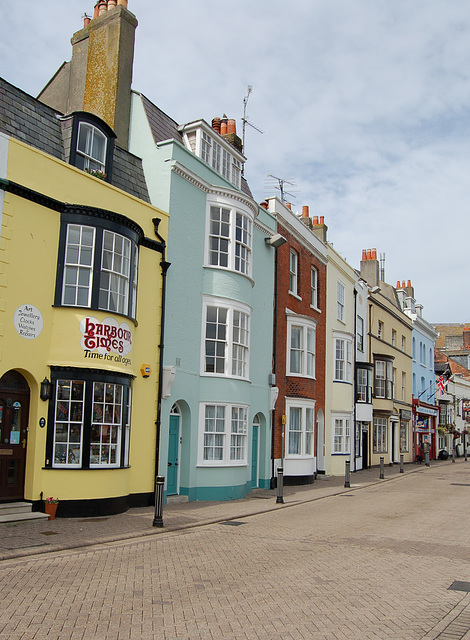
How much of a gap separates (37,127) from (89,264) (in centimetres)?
357

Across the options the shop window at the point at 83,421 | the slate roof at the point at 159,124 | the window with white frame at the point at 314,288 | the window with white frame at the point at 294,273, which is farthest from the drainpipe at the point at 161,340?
the window with white frame at the point at 314,288

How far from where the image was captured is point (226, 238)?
60.7 ft

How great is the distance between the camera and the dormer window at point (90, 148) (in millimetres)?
14633

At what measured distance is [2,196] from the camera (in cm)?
1231

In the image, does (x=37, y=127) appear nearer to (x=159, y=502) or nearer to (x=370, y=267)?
(x=159, y=502)

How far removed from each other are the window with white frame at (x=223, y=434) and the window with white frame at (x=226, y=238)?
14.3 feet

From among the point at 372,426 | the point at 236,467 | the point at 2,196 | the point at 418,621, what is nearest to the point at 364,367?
the point at 372,426

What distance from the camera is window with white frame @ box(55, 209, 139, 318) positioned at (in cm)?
1348

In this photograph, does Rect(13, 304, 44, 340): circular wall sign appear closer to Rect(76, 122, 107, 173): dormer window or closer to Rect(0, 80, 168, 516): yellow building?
Rect(0, 80, 168, 516): yellow building

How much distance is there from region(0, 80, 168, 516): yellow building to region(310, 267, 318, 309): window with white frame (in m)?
11.8

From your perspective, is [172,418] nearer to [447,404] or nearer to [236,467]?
[236,467]

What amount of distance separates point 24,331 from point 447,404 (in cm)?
4860

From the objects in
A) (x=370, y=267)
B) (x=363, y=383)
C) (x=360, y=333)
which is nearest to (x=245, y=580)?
(x=363, y=383)

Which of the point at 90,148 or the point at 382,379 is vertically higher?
the point at 90,148
